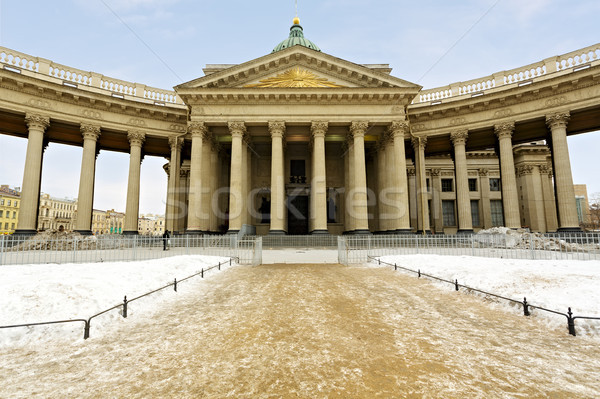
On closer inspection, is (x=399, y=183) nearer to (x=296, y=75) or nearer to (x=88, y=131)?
(x=296, y=75)

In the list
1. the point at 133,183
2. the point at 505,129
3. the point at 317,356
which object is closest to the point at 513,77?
the point at 505,129

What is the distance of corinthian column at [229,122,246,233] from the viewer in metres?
20.7

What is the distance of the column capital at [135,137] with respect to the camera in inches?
925

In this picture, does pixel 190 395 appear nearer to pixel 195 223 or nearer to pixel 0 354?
pixel 0 354

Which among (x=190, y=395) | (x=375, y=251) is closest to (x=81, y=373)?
(x=190, y=395)

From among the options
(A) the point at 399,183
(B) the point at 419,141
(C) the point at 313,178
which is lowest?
(A) the point at 399,183

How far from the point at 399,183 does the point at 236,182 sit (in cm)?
1264

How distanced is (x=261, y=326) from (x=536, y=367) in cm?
369

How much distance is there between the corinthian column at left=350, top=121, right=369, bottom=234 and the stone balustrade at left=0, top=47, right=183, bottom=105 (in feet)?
54.4

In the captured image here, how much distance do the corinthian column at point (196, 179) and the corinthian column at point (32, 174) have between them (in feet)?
34.5

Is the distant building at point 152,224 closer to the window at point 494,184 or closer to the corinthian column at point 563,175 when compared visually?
the window at point 494,184

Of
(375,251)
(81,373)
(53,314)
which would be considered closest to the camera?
(81,373)

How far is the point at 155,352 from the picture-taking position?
3664 millimetres

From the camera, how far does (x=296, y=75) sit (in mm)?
22531
